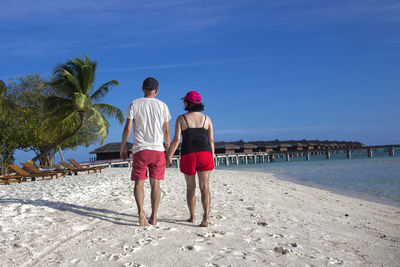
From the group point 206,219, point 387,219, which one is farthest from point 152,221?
point 387,219

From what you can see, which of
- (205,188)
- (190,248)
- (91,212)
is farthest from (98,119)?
(190,248)

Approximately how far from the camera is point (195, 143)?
371 cm

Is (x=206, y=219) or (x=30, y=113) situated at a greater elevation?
(x=30, y=113)

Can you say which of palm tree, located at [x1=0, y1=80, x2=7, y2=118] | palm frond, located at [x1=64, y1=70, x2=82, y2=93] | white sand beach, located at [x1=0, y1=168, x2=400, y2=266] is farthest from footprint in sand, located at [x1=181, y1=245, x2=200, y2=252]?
palm tree, located at [x1=0, y1=80, x2=7, y2=118]

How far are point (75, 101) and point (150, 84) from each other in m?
17.0

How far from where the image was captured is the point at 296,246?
319 centimetres

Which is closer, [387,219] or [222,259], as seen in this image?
[222,259]

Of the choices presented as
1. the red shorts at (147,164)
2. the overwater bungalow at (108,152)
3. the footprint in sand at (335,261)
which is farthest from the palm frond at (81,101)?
the overwater bungalow at (108,152)

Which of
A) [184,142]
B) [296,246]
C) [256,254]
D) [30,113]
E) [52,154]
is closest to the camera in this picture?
[256,254]

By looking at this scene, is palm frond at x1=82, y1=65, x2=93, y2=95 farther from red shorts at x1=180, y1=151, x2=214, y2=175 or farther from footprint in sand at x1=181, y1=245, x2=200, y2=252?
footprint in sand at x1=181, y1=245, x2=200, y2=252

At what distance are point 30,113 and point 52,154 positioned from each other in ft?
12.4

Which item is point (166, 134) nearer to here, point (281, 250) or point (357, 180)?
point (281, 250)

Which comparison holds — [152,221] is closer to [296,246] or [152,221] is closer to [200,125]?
[200,125]

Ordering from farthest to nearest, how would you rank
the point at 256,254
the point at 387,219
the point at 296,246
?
1. the point at 387,219
2. the point at 296,246
3. the point at 256,254
